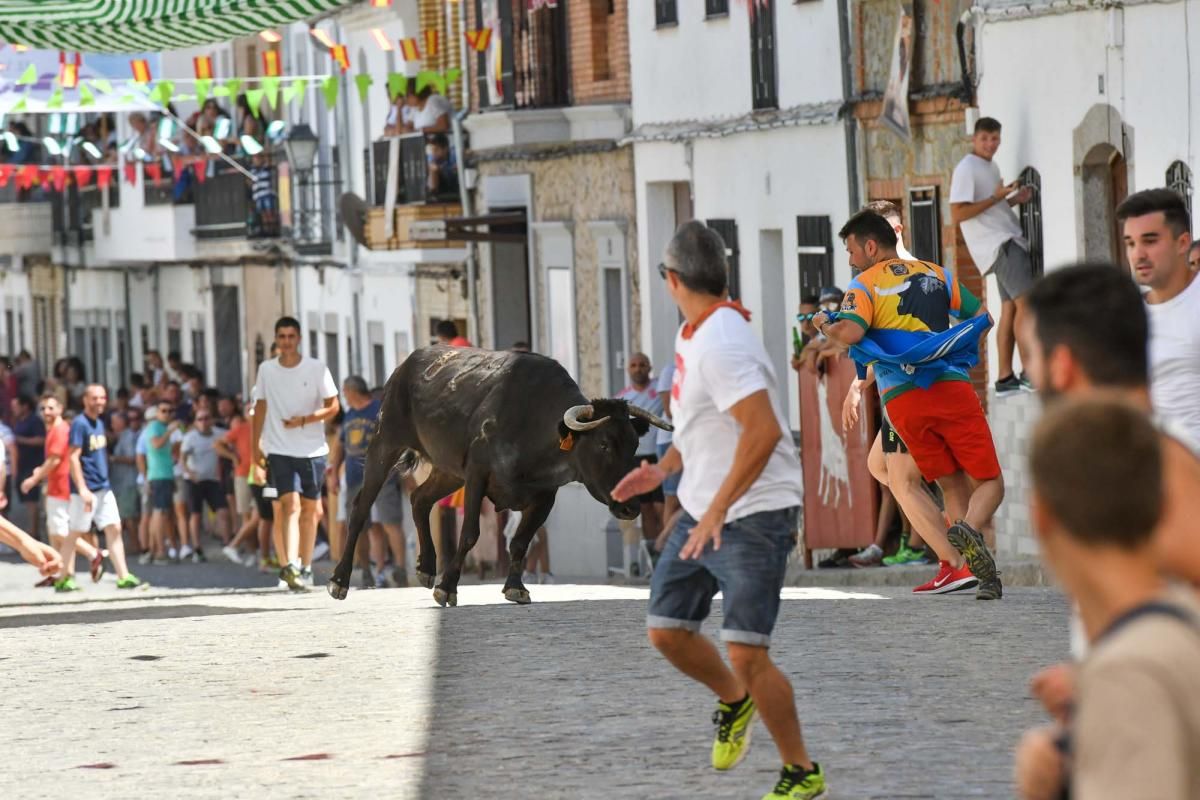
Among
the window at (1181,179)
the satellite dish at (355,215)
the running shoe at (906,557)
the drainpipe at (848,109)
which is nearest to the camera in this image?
the window at (1181,179)

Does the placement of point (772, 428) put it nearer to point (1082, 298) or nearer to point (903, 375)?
point (1082, 298)

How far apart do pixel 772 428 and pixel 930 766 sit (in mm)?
1529

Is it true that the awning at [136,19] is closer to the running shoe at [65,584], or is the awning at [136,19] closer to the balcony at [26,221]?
the running shoe at [65,584]

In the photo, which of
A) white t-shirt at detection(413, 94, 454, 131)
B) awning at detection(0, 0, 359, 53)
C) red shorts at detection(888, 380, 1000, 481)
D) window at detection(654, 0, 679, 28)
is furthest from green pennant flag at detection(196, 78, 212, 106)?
red shorts at detection(888, 380, 1000, 481)

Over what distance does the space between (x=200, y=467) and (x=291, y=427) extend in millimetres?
13010

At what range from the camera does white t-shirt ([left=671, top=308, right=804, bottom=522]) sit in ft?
27.1

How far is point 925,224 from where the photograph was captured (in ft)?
75.5

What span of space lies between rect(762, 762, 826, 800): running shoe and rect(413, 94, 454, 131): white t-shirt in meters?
28.5

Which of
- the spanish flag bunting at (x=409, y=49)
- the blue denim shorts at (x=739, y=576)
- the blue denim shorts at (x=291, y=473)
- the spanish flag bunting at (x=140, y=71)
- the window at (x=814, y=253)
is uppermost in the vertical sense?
the spanish flag bunting at (x=409, y=49)

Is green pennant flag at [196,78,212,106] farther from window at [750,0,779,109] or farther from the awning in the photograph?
the awning

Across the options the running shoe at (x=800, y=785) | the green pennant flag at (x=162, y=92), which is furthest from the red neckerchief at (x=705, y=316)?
the green pennant flag at (x=162, y=92)

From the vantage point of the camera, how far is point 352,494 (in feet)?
79.8

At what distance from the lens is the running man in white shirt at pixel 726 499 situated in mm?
8250

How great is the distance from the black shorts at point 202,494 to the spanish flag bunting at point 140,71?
448 centimetres
